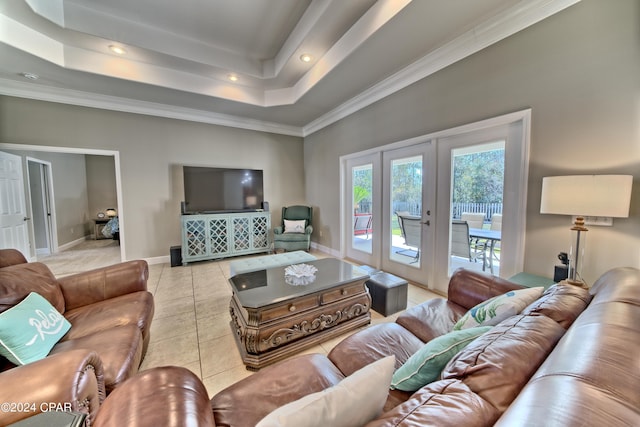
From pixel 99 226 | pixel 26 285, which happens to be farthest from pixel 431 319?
pixel 99 226

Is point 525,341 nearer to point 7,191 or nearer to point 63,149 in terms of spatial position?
point 63,149

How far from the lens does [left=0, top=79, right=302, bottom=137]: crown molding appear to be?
11.4 ft

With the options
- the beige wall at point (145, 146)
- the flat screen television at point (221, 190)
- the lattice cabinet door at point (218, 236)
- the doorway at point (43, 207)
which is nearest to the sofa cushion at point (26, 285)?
the lattice cabinet door at point (218, 236)

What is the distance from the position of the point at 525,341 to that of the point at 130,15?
4.38m

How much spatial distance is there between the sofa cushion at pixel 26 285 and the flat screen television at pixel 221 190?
9.27ft

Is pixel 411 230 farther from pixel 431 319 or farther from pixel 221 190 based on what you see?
pixel 221 190

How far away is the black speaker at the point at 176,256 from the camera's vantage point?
4.25 m

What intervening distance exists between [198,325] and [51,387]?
1.69m

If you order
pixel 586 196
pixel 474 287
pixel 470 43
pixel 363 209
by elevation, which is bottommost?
pixel 474 287

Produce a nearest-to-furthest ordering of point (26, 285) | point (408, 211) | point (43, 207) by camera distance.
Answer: point (26, 285), point (408, 211), point (43, 207)

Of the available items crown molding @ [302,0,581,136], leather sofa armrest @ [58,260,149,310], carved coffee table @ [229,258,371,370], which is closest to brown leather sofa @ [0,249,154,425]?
leather sofa armrest @ [58,260,149,310]

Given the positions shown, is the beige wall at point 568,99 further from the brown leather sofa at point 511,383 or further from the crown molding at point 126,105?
the crown molding at point 126,105

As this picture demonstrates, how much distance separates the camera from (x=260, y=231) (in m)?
5.02

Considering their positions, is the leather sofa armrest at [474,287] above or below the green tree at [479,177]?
below
